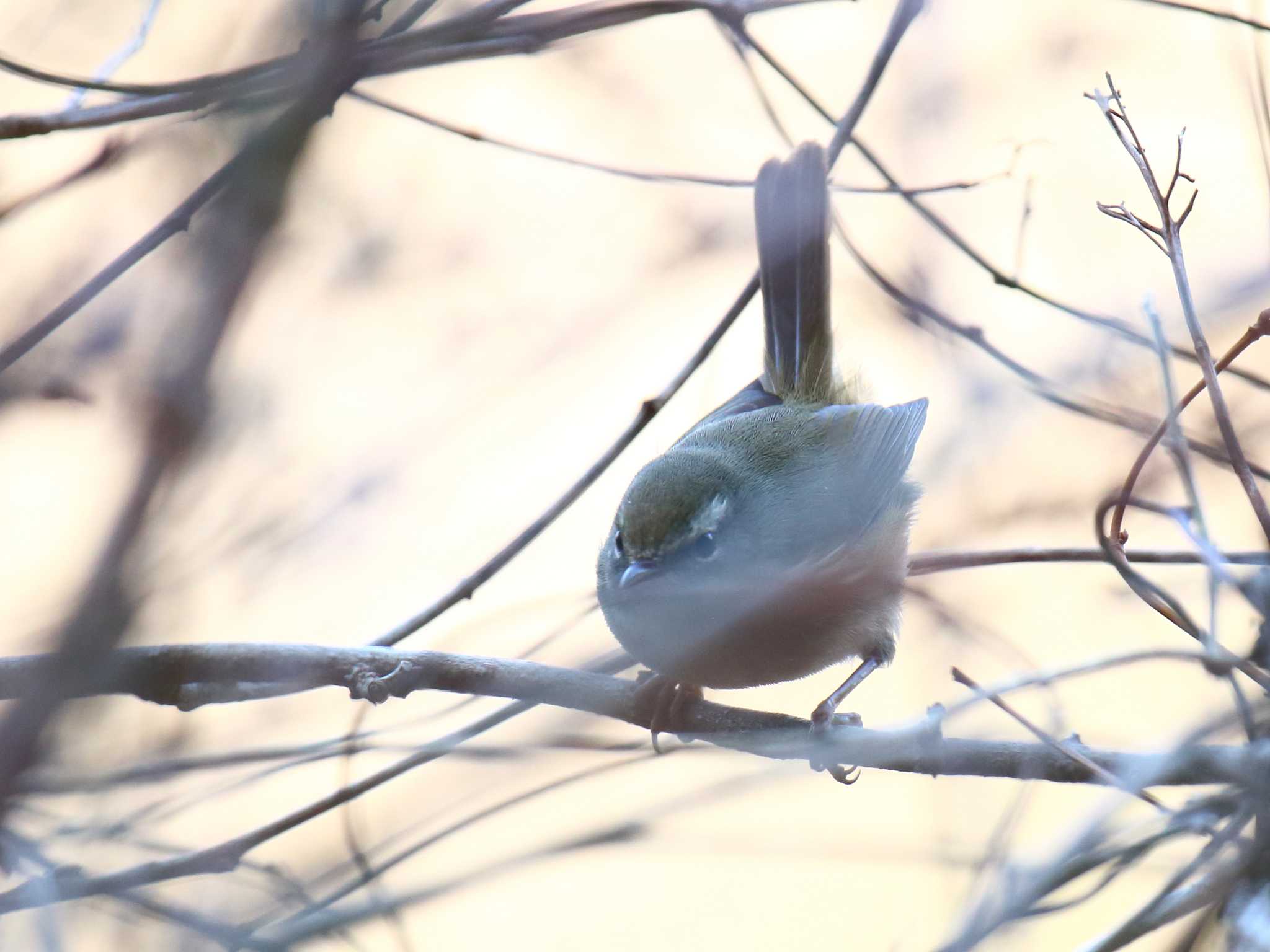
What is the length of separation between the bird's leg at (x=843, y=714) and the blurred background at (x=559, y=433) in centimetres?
13

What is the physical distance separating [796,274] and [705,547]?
1.40 m

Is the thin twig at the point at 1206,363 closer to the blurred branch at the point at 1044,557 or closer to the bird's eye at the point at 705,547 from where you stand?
the blurred branch at the point at 1044,557

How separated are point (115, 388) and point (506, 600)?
186cm

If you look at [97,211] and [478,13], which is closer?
[478,13]

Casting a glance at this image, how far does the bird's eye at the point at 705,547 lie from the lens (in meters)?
3.32

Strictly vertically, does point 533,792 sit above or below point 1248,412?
below

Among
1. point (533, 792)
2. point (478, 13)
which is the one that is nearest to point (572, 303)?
point (478, 13)

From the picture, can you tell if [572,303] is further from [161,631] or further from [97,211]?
[161,631]

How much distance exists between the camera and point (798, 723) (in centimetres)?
318

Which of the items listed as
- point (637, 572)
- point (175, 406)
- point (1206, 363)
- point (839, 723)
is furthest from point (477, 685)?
point (175, 406)

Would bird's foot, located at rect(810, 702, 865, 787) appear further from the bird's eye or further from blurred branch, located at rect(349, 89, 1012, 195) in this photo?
blurred branch, located at rect(349, 89, 1012, 195)

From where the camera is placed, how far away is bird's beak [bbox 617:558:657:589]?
321cm

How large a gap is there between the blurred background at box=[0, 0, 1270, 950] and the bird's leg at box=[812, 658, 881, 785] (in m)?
0.13

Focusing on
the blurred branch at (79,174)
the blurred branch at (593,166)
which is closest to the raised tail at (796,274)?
the blurred branch at (593,166)
